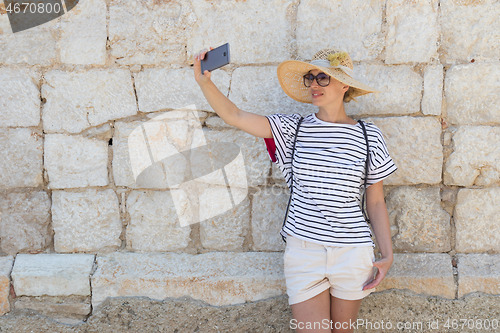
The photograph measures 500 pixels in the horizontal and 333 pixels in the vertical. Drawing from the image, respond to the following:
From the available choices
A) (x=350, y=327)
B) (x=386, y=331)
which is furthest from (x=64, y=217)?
(x=386, y=331)

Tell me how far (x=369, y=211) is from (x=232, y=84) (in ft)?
3.99

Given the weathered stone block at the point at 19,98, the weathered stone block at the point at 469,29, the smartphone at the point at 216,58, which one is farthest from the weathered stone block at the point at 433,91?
the weathered stone block at the point at 19,98

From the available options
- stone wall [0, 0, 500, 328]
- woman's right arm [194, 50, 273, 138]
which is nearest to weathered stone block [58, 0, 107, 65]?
stone wall [0, 0, 500, 328]

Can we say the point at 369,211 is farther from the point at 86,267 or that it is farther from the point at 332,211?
the point at 86,267

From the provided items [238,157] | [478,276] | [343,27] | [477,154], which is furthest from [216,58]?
[478,276]

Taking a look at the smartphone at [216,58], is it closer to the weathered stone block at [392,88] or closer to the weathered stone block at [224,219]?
the weathered stone block at [224,219]

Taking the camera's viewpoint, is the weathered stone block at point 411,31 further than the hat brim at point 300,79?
Yes

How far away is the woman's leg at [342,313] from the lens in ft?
8.27

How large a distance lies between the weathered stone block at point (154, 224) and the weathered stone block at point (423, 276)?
141 centimetres

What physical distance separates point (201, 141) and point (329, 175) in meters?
1.00

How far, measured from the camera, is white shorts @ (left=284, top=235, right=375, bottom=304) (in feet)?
8.07

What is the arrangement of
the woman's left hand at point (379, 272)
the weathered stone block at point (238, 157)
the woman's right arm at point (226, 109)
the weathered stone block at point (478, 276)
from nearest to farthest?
the woman's right arm at point (226, 109)
the woman's left hand at point (379, 272)
the weathered stone block at point (478, 276)
the weathered stone block at point (238, 157)

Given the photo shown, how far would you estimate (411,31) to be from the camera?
3.04 meters

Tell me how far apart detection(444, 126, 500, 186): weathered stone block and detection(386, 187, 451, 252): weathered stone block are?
0.75ft
